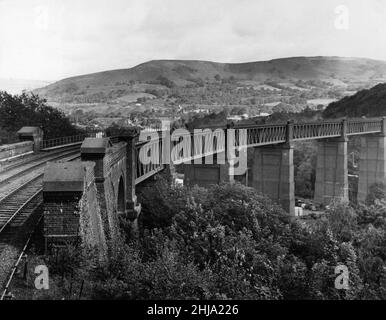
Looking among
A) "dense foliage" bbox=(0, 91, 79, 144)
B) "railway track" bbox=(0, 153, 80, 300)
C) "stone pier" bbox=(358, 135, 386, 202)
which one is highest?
"dense foliage" bbox=(0, 91, 79, 144)

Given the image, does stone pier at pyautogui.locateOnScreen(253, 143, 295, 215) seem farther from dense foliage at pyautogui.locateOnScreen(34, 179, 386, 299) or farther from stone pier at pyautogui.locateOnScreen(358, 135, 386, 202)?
stone pier at pyautogui.locateOnScreen(358, 135, 386, 202)

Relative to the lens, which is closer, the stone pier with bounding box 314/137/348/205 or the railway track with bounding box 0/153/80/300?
the railway track with bounding box 0/153/80/300

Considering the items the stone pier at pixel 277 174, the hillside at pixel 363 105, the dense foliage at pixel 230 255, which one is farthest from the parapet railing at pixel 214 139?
the hillside at pixel 363 105

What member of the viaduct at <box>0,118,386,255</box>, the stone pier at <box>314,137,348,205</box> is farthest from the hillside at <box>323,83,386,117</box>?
the stone pier at <box>314,137,348,205</box>

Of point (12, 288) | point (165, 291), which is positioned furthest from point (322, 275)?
point (12, 288)

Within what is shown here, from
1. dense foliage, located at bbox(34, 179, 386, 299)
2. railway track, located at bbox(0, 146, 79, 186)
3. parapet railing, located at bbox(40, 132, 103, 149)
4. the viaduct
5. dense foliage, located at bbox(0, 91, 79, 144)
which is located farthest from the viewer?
dense foliage, located at bbox(0, 91, 79, 144)

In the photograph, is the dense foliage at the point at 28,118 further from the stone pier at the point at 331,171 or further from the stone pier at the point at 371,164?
the stone pier at the point at 371,164

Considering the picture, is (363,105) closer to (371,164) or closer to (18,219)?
(371,164)
